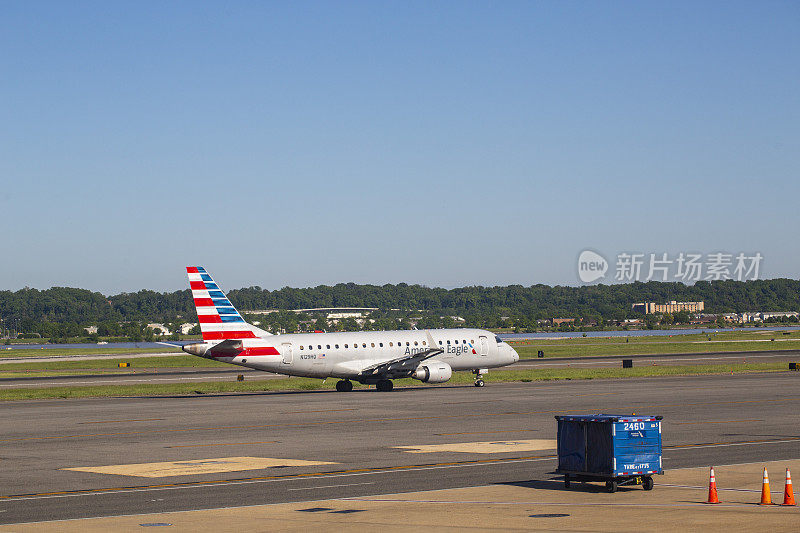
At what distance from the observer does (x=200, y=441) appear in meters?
35.3

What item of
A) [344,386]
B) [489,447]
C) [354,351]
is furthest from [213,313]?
[489,447]

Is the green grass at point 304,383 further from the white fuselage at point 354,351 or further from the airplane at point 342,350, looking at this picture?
the airplane at point 342,350

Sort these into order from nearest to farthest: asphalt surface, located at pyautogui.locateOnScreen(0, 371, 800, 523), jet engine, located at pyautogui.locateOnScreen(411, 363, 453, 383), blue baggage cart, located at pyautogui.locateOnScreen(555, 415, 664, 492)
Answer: blue baggage cart, located at pyautogui.locateOnScreen(555, 415, 664, 492) → asphalt surface, located at pyautogui.locateOnScreen(0, 371, 800, 523) → jet engine, located at pyautogui.locateOnScreen(411, 363, 453, 383)

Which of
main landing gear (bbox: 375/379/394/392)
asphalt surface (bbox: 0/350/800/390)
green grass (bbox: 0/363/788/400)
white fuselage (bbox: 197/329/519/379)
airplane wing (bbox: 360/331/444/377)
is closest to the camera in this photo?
white fuselage (bbox: 197/329/519/379)

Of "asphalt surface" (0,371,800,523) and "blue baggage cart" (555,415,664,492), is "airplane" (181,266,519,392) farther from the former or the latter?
"blue baggage cart" (555,415,664,492)

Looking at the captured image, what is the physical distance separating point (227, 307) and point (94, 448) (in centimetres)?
2446

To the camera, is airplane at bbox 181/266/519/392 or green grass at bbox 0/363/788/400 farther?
green grass at bbox 0/363/788/400

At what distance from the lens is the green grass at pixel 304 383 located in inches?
2450

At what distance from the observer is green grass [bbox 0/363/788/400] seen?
2450 inches

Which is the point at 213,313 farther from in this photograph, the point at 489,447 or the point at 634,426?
the point at 634,426

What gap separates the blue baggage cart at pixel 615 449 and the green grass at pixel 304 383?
42294 mm

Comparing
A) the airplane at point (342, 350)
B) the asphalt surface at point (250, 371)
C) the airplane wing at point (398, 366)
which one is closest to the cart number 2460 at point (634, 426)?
the airplane at point (342, 350)

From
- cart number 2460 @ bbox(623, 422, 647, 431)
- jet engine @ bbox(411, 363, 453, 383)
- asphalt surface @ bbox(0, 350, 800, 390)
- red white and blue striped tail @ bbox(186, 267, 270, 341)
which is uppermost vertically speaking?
red white and blue striped tail @ bbox(186, 267, 270, 341)

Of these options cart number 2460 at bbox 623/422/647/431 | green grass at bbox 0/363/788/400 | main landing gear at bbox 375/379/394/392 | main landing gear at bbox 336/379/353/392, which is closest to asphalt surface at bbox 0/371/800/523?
main landing gear at bbox 375/379/394/392
